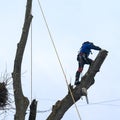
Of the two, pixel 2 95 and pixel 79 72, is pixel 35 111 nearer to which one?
pixel 79 72

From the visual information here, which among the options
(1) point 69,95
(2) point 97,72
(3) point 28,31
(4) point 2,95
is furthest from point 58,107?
(4) point 2,95

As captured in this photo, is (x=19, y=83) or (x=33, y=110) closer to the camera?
(x=19, y=83)

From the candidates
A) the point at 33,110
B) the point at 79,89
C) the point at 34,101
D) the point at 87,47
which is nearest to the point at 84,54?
the point at 87,47

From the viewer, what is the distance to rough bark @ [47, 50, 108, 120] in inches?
330

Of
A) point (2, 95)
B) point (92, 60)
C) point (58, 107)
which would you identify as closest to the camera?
point (58, 107)

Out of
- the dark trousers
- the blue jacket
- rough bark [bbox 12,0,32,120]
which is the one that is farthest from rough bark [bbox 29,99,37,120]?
the blue jacket

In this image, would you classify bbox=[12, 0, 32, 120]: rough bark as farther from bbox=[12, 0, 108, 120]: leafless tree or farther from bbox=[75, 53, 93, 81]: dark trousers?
bbox=[75, 53, 93, 81]: dark trousers

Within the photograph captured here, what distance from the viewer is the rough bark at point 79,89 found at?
8.38 meters

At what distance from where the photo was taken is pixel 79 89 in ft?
28.0

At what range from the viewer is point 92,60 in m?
9.18

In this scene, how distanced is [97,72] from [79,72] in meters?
0.98

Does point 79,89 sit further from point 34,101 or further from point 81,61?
point 81,61

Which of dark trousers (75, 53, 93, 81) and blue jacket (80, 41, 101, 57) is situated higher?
blue jacket (80, 41, 101, 57)

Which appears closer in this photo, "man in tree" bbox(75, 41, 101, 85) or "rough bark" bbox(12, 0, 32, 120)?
"rough bark" bbox(12, 0, 32, 120)
